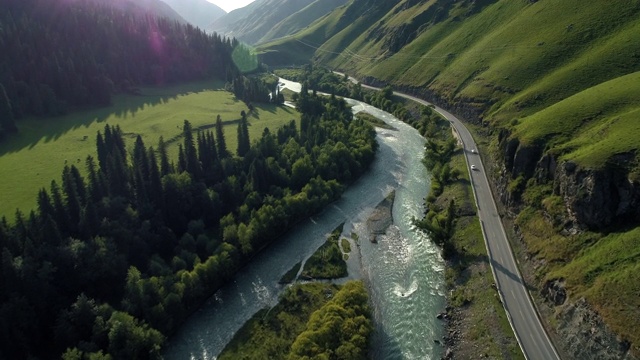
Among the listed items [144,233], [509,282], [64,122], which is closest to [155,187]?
[144,233]

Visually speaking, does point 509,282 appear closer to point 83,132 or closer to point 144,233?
point 144,233

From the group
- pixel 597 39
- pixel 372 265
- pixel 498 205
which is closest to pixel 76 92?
pixel 372 265

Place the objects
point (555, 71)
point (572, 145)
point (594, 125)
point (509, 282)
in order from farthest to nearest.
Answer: point (555, 71) < point (594, 125) < point (572, 145) < point (509, 282)

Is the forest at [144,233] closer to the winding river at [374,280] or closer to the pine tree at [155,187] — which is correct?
the pine tree at [155,187]

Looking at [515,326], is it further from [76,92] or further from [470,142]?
[76,92]

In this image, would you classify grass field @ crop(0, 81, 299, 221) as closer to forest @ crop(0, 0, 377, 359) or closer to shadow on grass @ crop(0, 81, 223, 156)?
shadow on grass @ crop(0, 81, 223, 156)

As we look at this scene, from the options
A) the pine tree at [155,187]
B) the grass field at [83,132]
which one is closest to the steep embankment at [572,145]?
the pine tree at [155,187]
